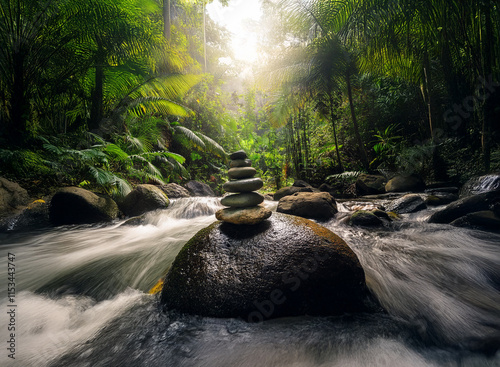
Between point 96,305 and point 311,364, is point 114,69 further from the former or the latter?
point 311,364

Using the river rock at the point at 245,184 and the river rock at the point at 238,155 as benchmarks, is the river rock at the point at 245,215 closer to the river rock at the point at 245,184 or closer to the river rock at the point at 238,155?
the river rock at the point at 245,184

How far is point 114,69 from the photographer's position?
25.8 feet

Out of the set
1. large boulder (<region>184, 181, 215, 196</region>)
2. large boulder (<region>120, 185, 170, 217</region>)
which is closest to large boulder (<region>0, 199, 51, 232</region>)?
large boulder (<region>120, 185, 170, 217</region>)

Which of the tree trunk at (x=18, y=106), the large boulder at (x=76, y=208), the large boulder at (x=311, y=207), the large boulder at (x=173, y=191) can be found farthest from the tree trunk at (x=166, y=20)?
the large boulder at (x=311, y=207)

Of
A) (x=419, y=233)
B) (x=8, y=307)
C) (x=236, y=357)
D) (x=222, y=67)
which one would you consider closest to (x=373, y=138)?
(x=419, y=233)

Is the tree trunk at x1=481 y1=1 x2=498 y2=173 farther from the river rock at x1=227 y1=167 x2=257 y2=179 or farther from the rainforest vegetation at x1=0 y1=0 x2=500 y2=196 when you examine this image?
the river rock at x1=227 y1=167 x2=257 y2=179

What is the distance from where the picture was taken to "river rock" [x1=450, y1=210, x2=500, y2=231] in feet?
11.1

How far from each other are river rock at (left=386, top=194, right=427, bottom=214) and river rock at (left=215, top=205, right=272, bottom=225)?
4141 mm

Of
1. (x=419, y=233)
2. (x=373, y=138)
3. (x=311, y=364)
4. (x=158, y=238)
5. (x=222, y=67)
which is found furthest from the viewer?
→ (x=222, y=67)

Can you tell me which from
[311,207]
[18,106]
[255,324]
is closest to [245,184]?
[255,324]

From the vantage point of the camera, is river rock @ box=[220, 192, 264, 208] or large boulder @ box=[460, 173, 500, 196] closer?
river rock @ box=[220, 192, 264, 208]

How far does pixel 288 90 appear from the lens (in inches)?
405

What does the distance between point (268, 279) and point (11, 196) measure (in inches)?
235

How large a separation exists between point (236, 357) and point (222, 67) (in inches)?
873
